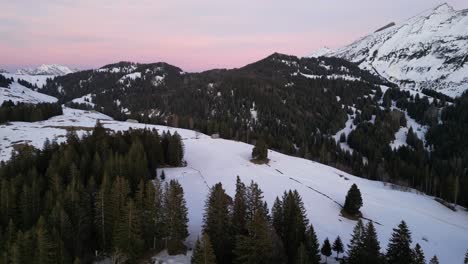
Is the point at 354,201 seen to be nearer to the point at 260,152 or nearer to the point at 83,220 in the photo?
the point at 260,152

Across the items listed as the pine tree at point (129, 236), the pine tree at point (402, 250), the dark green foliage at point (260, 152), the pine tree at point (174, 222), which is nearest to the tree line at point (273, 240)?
the pine tree at point (402, 250)

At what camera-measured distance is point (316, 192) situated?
257 feet

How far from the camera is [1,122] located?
130125mm

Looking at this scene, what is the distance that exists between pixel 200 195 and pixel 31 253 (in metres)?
34.4

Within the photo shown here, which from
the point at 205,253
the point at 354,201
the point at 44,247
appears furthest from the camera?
the point at 354,201

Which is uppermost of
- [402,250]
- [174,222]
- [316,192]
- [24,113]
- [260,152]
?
[24,113]

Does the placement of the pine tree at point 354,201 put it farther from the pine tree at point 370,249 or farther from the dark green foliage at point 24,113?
the dark green foliage at point 24,113

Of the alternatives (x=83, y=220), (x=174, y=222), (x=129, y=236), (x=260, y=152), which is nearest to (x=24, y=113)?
(x=260, y=152)

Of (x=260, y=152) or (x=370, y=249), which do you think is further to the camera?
→ (x=260, y=152)

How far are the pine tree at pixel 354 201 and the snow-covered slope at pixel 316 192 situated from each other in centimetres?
264

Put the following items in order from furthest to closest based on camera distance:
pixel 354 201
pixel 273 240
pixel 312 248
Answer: pixel 354 201
pixel 312 248
pixel 273 240

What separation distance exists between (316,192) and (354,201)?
11.7 m

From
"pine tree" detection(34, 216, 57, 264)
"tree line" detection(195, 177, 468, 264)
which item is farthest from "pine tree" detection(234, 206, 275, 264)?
"pine tree" detection(34, 216, 57, 264)

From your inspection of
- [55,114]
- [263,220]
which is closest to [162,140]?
[263,220]
